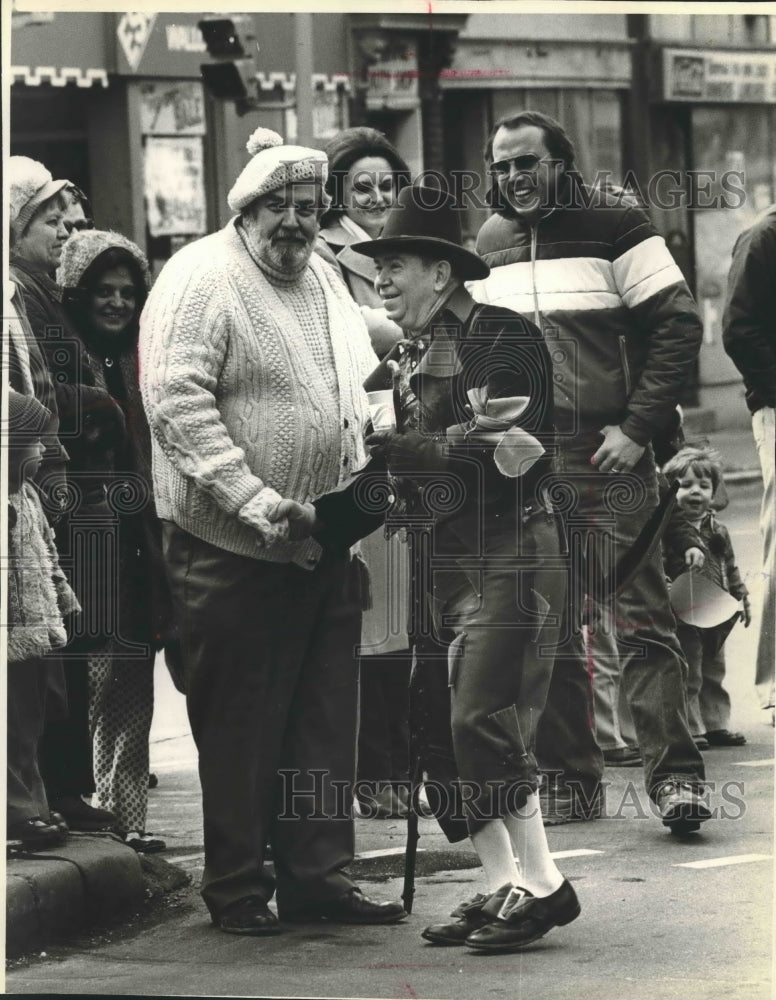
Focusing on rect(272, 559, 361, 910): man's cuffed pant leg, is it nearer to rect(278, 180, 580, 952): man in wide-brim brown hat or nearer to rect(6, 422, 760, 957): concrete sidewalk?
rect(278, 180, 580, 952): man in wide-brim brown hat

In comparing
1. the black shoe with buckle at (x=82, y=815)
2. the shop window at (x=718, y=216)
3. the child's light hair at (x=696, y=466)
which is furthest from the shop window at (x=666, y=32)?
the black shoe with buckle at (x=82, y=815)

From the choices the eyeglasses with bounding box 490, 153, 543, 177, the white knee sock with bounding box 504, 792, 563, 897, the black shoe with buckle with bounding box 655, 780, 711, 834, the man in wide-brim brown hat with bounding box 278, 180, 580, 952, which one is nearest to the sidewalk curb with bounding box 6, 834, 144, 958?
the man in wide-brim brown hat with bounding box 278, 180, 580, 952

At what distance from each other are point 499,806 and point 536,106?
1409 centimetres

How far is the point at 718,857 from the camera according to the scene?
613 centimetres

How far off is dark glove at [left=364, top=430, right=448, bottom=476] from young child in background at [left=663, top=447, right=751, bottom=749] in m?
2.44

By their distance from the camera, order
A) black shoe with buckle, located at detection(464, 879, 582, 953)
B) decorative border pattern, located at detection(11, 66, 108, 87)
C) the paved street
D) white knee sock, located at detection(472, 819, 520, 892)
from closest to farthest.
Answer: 1. the paved street
2. black shoe with buckle, located at detection(464, 879, 582, 953)
3. white knee sock, located at detection(472, 819, 520, 892)
4. decorative border pattern, located at detection(11, 66, 108, 87)

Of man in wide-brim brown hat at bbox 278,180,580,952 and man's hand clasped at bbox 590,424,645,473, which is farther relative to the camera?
man's hand clasped at bbox 590,424,645,473

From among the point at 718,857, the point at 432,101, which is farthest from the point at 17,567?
the point at 432,101

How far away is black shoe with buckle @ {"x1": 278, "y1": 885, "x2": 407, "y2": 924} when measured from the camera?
18.5ft

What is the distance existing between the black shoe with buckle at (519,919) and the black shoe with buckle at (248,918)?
55cm

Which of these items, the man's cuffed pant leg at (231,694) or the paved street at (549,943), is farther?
the man's cuffed pant leg at (231,694)

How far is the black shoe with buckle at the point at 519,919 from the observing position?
527cm

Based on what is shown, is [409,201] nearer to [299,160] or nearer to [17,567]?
[299,160]

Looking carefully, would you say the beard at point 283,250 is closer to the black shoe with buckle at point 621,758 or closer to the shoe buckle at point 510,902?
the shoe buckle at point 510,902
